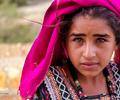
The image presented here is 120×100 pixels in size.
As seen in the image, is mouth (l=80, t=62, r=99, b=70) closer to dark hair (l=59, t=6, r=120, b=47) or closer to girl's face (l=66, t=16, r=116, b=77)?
girl's face (l=66, t=16, r=116, b=77)

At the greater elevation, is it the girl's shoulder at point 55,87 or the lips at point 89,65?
the lips at point 89,65

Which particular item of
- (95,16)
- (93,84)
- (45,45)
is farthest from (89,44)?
(93,84)

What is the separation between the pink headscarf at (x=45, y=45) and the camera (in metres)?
2.95

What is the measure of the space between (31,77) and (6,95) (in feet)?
6.66

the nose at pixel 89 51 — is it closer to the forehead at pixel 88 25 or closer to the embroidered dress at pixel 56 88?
the forehead at pixel 88 25

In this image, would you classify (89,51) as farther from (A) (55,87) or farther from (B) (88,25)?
(A) (55,87)

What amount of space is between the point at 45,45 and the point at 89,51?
0.96ft

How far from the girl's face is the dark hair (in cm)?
2

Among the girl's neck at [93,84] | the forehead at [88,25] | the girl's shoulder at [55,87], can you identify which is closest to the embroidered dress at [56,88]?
the girl's shoulder at [55,87]

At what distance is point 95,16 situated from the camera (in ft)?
9.71

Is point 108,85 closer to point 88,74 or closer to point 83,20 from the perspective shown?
point 88,74

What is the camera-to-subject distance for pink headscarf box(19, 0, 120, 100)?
2953 mm

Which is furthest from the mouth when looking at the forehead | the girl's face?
the forehead

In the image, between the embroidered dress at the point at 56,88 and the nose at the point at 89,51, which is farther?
the embroidered dress at the point at 56,88
